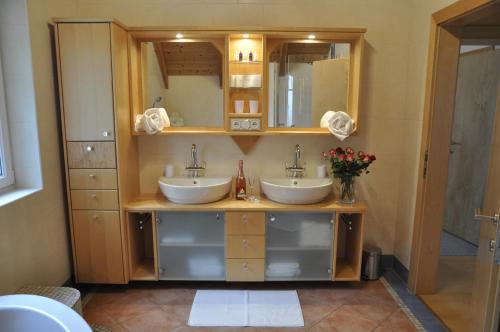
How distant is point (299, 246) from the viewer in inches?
98.9

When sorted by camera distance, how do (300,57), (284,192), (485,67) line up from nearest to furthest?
(284,192) < (300,57) < (485,67)

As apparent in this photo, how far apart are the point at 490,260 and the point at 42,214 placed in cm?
253

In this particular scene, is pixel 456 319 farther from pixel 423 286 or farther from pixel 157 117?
pixel 157 117

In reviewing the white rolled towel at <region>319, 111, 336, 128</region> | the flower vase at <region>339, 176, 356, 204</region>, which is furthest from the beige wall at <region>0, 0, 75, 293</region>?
the flower vase at <region>339, 176, 356, 204</region>

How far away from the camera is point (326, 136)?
272 centimetres

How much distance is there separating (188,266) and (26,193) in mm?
1187

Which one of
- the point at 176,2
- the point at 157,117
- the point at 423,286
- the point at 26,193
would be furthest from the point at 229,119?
the point at 423,286

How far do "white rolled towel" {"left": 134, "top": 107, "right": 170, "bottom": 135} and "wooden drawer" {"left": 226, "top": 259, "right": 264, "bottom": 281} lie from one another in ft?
3.66

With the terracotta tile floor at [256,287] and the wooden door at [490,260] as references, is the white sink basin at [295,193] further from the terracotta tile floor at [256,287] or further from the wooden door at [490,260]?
the wooden door at [490,260]

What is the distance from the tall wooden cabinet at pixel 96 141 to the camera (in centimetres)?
220

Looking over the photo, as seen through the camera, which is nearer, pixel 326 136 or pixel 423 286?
pixel 423 286

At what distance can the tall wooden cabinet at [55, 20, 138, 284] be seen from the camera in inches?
86.6

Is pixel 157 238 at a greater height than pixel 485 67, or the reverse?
pixel 485 67

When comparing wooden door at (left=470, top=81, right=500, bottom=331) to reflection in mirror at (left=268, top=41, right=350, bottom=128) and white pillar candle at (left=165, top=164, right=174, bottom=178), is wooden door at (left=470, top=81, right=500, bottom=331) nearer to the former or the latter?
reflection in mirror at (left=268, top=41, right=350, bottom=128)
